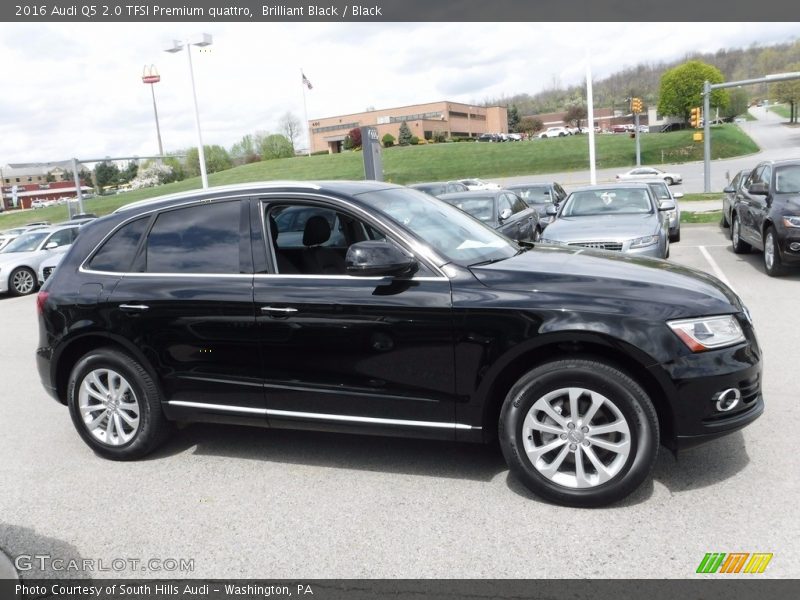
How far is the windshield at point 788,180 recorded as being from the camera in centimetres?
1085

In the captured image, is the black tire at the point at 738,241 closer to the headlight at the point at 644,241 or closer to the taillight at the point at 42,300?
the headlight at the point at 644,241

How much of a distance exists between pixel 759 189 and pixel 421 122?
102175mm

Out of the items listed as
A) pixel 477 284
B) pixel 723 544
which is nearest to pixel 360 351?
pixel 477 284

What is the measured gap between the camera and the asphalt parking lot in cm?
338

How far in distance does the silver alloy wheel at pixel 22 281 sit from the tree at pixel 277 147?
352 ft

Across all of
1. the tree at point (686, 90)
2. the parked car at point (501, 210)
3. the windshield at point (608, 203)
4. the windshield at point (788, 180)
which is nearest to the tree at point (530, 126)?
the tree at point (686, 90)

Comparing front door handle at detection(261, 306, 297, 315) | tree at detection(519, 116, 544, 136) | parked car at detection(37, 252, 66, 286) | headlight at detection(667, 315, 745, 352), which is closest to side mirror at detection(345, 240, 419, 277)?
front door handle at detection(261, 306, 297, 315)

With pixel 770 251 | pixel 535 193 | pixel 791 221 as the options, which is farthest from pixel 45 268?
pixel 791 221

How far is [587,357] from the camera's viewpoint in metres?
3.80

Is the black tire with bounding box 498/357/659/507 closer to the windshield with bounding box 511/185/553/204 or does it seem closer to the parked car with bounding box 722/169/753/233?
the parked car with bounding box 722/169/753/233

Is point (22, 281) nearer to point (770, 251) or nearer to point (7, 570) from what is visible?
point (7, 570)

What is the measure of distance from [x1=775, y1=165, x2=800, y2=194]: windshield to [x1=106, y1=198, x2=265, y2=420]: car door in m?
9.44

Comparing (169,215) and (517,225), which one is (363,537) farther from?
(517,225)

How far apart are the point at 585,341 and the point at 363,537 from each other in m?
1.55
